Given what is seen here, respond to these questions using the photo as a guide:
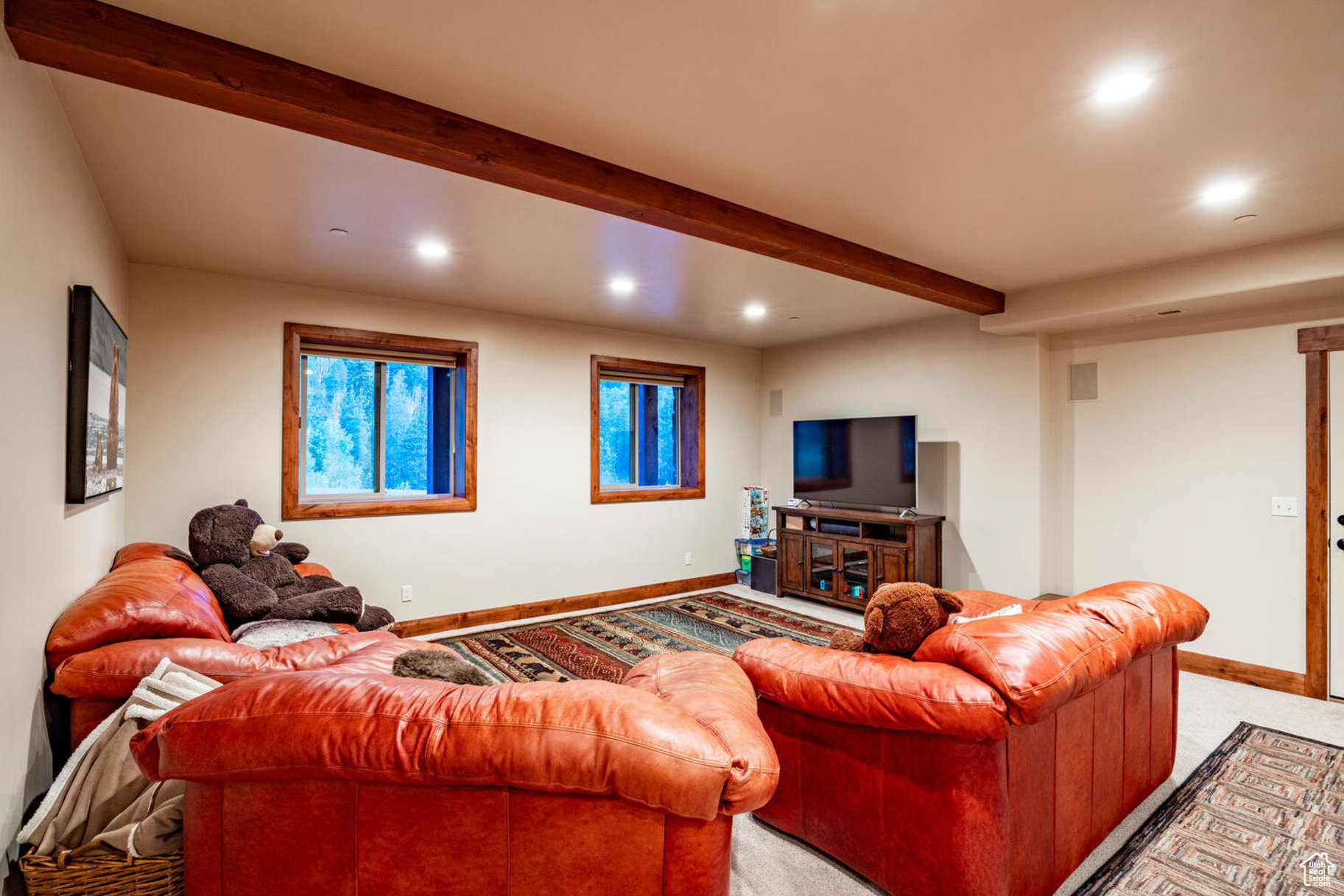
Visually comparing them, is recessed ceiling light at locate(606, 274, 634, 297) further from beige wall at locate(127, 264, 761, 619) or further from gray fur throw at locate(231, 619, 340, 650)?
gray fur throw at locate(231, 619, 340, 650)

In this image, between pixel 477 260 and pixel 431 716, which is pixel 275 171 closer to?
pixel 477 260

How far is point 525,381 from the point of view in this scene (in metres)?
5.05

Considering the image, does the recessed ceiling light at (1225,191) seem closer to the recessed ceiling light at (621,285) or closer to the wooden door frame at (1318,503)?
the wooden door frame at (1318,503)

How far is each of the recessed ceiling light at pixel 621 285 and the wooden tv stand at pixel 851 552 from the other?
2.48 m

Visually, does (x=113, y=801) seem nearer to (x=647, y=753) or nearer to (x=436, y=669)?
(x=436, y=669)

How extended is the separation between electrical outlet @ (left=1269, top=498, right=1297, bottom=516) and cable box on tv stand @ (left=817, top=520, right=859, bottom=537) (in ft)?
8.14

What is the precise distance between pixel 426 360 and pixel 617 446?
1.94m

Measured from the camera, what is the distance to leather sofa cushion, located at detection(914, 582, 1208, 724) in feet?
5.03

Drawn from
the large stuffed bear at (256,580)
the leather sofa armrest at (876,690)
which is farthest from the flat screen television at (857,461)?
the large stuffed bear at (256,580)

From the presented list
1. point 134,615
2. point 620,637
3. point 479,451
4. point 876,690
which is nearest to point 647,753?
point 876,690

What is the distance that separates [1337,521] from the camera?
3492mm

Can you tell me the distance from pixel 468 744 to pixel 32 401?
1.60m

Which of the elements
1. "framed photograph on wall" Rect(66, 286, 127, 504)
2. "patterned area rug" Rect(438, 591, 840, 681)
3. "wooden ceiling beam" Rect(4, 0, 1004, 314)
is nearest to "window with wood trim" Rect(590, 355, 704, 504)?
"patterned area rug" Rect(438, 591, 840, 681)

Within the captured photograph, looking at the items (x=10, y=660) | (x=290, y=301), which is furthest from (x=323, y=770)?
(x=290, y=301)
